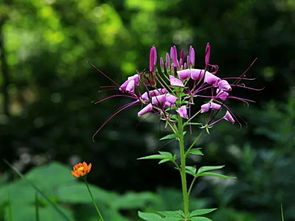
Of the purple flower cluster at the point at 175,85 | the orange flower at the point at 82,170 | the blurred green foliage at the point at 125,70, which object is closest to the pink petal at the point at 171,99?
the purple flower cluster at the point at 175,85

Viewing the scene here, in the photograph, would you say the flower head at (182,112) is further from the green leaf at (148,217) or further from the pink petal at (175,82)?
the green leaf at (148,217)

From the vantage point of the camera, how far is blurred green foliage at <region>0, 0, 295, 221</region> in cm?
410

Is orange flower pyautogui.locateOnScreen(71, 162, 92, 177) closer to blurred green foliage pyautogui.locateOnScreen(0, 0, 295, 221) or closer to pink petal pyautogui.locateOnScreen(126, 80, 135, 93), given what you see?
pink petal pyautogui.locateOnScreen(126, 80, 135, 93)

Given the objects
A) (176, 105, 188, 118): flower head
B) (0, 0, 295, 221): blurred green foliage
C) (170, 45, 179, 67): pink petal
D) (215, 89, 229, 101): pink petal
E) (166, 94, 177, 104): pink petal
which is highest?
(170, 45, 179, 67): pink petal

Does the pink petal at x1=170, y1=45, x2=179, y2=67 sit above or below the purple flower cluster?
above

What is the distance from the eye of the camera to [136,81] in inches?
35.8

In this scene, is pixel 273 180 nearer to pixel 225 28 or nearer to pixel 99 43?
pixel 225 28

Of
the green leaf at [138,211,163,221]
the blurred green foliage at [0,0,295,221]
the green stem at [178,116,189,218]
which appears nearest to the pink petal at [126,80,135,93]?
the green stem at [178,116,189,218]

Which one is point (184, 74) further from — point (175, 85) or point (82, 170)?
point (82, 170)

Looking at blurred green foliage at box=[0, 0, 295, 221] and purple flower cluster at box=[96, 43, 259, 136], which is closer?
purple flower cluster at box=[96, 43, 259, 136]

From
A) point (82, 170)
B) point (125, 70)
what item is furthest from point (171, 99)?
point (125, 70)

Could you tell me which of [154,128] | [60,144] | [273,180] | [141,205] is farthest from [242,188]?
[60,144]

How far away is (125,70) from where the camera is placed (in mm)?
4656

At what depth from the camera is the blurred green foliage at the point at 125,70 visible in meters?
4.10
